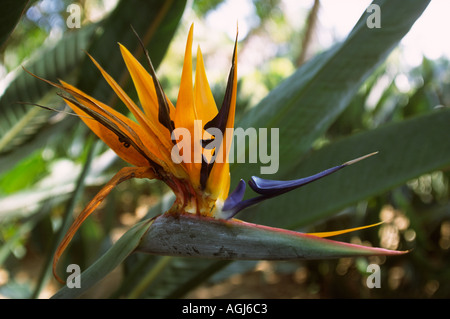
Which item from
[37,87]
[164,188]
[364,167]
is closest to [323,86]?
[364,167]

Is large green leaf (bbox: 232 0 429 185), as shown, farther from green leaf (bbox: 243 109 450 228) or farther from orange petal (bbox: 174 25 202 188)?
orange petal (bbox: 174 25 202 188)

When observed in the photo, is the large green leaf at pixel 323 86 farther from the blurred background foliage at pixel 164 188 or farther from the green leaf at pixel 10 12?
the green leaf at pixel 10 12

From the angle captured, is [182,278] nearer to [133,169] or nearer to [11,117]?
[133,169]

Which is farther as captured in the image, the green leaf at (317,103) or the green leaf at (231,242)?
the green leaf at (317,103)

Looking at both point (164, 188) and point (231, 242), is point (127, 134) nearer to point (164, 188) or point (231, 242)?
point (231, 242)

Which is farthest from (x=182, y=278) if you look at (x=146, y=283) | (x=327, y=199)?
(x=327, y=199)

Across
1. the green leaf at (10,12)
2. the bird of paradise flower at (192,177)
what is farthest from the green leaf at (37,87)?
the bird of paradise flower at (192,177)
